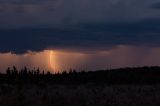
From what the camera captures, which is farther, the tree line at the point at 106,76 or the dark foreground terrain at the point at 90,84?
the tree line at the point at 106,76

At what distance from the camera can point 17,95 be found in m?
23.8

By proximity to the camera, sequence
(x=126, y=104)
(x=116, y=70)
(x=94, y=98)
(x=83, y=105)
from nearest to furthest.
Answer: (x=83, y=105) → (x=126, y=104) → (x=94, y=98) → (x=116, y=70)

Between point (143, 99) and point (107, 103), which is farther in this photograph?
point (143, 99)

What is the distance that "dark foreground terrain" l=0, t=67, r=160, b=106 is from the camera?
26000mm

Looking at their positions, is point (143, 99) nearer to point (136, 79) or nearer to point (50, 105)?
point (50, 105)

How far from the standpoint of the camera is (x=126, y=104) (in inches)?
1006

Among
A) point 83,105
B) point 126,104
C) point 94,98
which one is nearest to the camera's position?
point 83,105

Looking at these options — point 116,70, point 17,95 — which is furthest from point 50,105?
point 116,70

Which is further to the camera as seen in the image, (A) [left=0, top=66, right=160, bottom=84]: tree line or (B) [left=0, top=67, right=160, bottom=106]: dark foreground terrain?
(A) [left=0, top=66, right=160, bottom=84]: tree line

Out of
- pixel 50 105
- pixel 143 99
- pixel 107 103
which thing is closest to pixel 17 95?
pixel 50 105

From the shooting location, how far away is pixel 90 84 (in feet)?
198

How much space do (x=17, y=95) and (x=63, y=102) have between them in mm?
2767

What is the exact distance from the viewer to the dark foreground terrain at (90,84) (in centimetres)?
2600

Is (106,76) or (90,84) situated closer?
(90,84)
